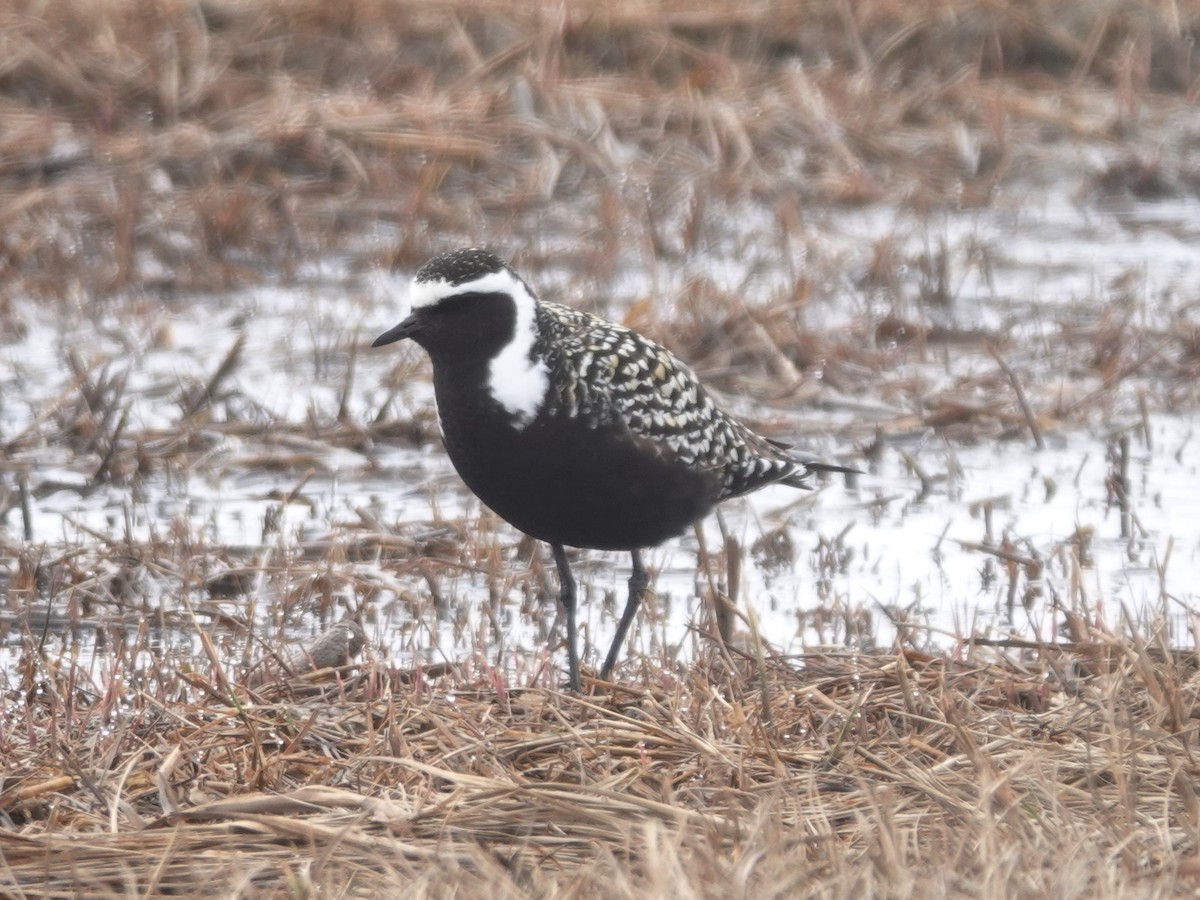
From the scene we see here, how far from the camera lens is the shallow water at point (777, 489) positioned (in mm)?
6098

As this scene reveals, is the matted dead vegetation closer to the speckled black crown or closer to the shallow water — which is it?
the shallow water

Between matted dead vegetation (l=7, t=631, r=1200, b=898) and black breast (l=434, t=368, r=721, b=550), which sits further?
black breast (l=434, t=368, r=721, b=550)

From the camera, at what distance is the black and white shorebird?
16.3ft

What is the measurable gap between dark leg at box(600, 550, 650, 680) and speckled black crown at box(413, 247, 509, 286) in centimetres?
107

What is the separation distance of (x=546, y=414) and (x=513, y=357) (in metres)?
0.17

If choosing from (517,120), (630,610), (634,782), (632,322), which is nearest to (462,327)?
(630,610)

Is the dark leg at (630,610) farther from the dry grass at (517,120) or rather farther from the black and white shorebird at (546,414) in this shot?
the dry grass at (517,120)

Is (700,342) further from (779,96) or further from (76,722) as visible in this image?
(76,722)

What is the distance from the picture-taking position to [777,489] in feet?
24.8

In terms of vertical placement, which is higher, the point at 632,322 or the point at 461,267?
the point at 632,322

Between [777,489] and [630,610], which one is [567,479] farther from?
[777,489]

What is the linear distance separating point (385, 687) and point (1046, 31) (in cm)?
918

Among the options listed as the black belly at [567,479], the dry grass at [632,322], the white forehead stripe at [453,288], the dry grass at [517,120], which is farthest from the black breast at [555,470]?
the dry grass at [517,120]

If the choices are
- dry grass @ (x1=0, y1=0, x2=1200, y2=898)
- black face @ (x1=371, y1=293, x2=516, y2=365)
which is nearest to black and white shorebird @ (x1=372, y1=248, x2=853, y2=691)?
black face @ (x1=371, y1=293, x2=516, y2=365)
